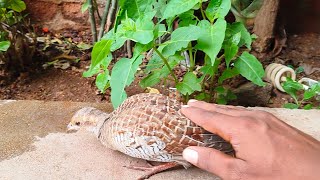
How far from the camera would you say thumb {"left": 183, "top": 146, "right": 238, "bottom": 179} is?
1.25 m

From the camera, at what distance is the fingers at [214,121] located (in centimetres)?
131

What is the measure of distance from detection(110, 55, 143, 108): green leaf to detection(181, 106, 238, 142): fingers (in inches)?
9.6

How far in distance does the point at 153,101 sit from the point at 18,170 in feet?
1.59

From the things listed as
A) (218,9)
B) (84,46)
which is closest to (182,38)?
(218,9)

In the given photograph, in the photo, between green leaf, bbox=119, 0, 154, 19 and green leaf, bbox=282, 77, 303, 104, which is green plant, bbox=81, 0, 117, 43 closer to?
green leaf, bbox=119, 0, 154, 19

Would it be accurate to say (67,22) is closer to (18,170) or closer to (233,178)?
(18,170)

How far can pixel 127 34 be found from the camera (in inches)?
60.4

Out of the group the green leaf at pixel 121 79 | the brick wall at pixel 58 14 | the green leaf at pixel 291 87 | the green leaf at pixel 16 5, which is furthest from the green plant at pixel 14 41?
the green leaf at pixel 291 87

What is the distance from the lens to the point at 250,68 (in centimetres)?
181

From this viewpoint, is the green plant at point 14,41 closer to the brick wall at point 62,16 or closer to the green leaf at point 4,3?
the green leaf at point 4,3

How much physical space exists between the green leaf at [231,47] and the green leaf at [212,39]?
0.16 meters

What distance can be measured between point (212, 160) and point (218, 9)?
0.63m

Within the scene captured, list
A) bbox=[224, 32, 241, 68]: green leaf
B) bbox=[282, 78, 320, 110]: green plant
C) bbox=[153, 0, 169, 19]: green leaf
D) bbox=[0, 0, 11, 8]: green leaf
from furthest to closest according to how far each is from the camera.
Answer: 1. bbox=[0, 0, 11, 8]: green leaf
2. bbox=[282, 78, 320, 110]: green plant
3. bbox=[153, 0, 169, 19]: green leaf
4. bbox=[224, 32, 241, 68]: green leaf

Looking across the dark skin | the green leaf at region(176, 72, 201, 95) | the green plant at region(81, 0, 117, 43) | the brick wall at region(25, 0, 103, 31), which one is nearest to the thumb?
the dark skin
